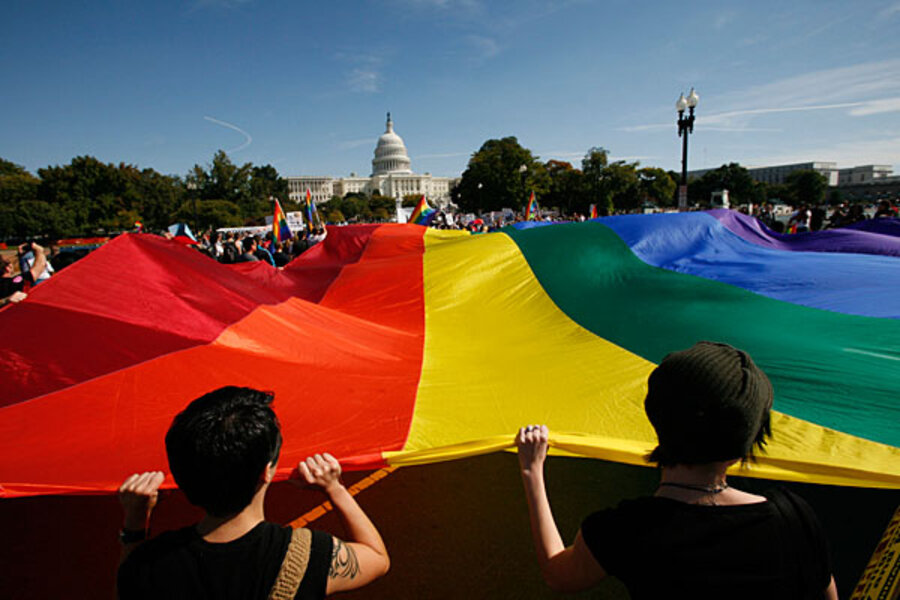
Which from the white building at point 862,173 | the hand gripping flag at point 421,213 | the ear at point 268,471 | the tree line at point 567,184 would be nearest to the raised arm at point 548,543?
the ear at point 268,471

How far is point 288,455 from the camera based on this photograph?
206cm

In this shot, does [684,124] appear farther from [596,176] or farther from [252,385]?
[596,176]

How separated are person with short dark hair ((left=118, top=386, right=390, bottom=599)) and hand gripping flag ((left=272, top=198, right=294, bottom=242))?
1316 cm

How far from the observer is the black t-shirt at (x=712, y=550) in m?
1.05

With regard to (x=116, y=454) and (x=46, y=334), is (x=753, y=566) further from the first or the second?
(x=46, y=334)

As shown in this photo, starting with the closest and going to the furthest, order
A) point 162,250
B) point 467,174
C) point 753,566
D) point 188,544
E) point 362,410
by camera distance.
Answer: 1. point 753,566
2. point 188,544
3. point 362,410
4. point 162,250
5. point 467,174

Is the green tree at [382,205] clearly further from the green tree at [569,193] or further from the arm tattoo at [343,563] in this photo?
the arm tattoo at [343,563]

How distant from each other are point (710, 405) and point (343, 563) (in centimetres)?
106

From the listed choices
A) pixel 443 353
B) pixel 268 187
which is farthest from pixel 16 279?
pixel 268 187

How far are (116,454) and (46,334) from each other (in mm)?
1092

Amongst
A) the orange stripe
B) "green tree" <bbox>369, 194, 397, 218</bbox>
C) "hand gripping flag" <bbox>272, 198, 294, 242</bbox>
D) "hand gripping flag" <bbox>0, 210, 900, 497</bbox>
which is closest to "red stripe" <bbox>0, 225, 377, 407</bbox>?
"hand gripping flag" <bbox>0, 210, 900, 497</bbox>

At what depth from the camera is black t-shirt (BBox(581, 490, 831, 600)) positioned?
1054 mm

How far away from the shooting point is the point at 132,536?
134 centimetres

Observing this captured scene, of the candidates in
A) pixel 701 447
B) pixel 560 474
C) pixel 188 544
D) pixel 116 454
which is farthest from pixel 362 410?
pixel 560 474
